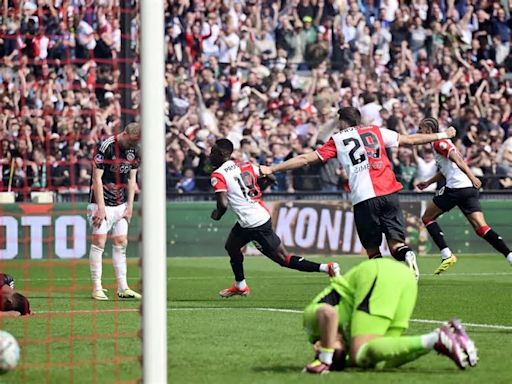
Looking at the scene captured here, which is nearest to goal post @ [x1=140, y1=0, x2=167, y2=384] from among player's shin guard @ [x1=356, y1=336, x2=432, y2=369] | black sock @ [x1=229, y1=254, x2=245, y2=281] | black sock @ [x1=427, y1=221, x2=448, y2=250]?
player's shin guard @ [x1=356, y1=336, x2=432, y2=369]

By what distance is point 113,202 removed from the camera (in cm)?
1593

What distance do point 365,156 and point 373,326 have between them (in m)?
6.09

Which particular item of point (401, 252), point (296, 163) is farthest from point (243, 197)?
point (401, 252)

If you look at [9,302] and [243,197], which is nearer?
[9,302]

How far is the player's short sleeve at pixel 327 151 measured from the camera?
14.1m

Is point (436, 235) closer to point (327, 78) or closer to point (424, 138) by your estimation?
point (424, 138)

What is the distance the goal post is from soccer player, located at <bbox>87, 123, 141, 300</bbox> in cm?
780

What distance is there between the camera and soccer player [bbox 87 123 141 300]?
15.3 metres

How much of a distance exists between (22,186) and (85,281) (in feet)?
8.18

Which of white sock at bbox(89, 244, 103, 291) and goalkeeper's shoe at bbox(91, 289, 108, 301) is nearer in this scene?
goalkeeper's shoe at bbox(91, 289, 108, 301)

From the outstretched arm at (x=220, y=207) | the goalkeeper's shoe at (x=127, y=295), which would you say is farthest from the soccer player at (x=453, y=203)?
the goalkeeper's shoe at (x=127, y=295)

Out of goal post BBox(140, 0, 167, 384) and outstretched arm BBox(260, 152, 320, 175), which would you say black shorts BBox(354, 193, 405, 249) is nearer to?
outstretched arm BBox(260, 152, 320, 175)

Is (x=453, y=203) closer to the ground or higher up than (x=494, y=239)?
higher up

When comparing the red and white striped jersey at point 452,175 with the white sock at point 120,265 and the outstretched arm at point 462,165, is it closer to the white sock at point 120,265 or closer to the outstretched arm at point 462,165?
the outstretched arm at point 462,165
